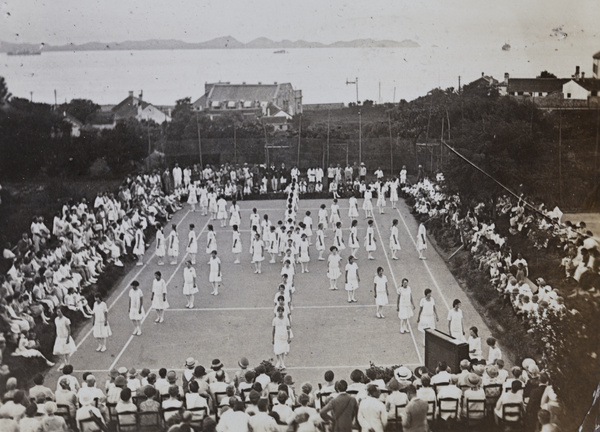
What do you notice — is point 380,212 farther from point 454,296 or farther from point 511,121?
point 454,296

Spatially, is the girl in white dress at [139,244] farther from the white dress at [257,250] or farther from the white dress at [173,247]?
the white dress at [257,250]

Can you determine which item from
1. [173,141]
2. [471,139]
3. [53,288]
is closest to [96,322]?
[53,288]

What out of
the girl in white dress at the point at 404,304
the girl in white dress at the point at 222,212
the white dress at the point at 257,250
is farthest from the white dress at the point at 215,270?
the girl in white dress at the point at 222,212

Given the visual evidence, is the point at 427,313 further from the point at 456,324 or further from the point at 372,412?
the point at 372,412

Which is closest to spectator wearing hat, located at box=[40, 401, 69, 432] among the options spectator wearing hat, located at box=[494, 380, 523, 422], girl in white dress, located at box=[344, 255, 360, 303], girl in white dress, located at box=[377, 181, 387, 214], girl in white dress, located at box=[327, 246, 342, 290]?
spectator wearing hat, located at box=[494, 380, 523, 422]

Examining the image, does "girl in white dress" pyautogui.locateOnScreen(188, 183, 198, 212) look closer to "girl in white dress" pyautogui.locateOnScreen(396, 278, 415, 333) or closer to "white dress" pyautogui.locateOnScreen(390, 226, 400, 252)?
"white dress" pyautogui.locateOnScreen(390, 226, 400, 252)

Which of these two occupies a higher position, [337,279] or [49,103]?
[49,103]
